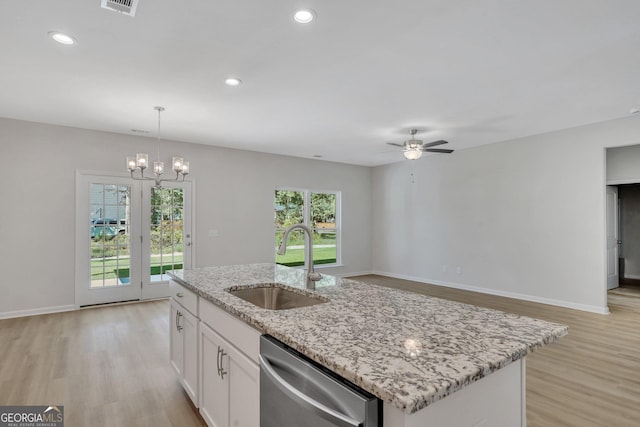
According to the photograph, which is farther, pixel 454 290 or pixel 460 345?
pixel 454 290

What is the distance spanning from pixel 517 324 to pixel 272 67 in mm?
2637

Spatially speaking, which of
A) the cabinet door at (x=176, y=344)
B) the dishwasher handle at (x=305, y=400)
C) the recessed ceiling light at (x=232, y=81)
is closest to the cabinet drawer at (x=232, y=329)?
the dishwasher handle at (x=305, y=400)

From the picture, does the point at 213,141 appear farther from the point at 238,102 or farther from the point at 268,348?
the point at 268,348

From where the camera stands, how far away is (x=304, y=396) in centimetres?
109

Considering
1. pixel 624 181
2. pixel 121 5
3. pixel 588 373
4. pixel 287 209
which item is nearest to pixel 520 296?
pixel 624 181

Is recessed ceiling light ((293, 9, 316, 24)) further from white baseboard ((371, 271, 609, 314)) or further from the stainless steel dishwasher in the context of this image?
white baseboard ((371, 271, 609, 314))

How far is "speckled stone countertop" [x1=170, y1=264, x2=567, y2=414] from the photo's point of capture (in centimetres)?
90

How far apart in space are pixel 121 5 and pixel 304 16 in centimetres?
112

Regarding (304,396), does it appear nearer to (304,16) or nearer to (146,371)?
(304,16)

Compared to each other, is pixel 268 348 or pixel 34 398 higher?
pixel 268 348

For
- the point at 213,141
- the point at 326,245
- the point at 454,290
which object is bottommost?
the point at 454,290

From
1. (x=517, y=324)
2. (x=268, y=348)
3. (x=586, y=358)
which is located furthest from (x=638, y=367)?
(x=268, y=348)

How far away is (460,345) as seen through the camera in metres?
1.15

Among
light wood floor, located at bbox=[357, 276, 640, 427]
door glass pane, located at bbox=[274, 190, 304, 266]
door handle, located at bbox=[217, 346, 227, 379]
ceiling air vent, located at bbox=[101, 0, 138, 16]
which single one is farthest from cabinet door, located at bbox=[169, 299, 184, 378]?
door glass pane, located at bbox=[274, 190, 304, 266]
